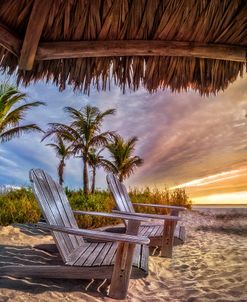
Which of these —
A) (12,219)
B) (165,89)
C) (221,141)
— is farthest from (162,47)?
(221,141)

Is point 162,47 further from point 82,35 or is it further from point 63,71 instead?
point 63,71

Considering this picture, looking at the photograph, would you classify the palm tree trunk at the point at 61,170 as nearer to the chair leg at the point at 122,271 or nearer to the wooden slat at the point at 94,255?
the wooden slat at the point at 94,255

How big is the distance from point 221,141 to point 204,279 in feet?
34.4

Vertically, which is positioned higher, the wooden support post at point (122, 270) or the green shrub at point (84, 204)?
the green shrub at point (84, 204)

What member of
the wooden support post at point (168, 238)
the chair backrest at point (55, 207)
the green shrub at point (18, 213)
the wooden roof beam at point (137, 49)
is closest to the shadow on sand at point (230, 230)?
the wooden support post at point (168, 238)

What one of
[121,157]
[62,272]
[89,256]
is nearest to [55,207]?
[89,256]

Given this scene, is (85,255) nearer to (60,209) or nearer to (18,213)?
(60,209)

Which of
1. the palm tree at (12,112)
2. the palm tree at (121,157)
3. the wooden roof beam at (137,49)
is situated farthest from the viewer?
the palm tree at (121,157)

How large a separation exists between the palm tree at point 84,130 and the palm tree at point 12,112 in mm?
3654

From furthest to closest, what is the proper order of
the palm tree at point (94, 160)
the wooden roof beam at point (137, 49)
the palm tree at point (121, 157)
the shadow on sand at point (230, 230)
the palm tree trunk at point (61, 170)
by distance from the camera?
the palm tree at point (121, 157)
the palm tree trunk at point (61, 170)
the palm tree at point (94, 160)
the shadow on sand at point (230, 230)
the wooden roof beam at point (137, 49)

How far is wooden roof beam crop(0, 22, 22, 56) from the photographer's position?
9.97 feet

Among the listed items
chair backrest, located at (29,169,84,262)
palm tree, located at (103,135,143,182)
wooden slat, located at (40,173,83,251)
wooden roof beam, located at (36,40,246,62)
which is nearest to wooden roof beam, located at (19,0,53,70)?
wooden roof beam, located at (36,40,246,62)

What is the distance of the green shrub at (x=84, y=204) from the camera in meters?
7.83

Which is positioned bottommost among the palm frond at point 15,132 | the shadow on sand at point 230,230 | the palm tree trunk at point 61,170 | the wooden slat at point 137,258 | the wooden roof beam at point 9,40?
the wooden slat at point 137,258
